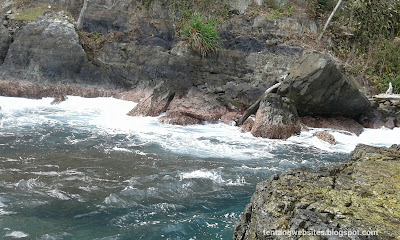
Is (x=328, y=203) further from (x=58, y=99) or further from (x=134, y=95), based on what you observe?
(x=58, y=99)

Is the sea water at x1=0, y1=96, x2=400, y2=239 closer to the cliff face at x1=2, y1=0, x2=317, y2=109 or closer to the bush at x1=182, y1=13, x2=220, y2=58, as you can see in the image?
the cliff face at x1=2, y1=0, x2=317, y2=109

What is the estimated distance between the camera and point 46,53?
16906mm

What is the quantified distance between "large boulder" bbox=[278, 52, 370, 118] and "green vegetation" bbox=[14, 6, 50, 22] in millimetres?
12882

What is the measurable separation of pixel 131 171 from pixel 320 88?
9273 mm

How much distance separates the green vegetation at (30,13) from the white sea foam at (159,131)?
4.93 m

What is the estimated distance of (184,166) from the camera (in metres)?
7.79

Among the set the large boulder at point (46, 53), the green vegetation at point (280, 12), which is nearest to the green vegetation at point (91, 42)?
the large boulder at point (46, 53)

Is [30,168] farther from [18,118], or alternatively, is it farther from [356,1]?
[356,1]

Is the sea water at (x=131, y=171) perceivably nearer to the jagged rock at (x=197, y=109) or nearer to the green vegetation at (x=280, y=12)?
the jagged rock at (x=197, y=109)

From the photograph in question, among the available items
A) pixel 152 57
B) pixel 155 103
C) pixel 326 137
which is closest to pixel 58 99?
pixel 155 103

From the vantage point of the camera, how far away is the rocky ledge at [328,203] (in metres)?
2.88

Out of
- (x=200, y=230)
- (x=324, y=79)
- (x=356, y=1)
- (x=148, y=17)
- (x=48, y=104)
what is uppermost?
(x=356, y=1)

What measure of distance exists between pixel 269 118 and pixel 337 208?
939 centimetres

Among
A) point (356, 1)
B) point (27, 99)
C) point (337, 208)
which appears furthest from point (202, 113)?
point (356, 1)
